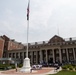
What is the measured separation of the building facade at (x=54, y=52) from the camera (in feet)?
214

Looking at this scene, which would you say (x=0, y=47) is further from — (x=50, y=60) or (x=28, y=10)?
(x=28, y=10)

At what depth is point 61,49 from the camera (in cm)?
6794

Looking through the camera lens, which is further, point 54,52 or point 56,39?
point 56,39

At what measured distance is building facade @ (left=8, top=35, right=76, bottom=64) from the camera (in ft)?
214

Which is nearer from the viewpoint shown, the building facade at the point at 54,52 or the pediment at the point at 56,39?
the building facade at the point at 54,52

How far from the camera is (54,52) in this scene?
69.7 meters

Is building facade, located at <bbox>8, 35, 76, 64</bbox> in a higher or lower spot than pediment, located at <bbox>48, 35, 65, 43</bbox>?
lower

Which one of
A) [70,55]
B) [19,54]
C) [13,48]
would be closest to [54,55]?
[70,55]

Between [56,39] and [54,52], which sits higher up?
[56,39]

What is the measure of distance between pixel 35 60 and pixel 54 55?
12134 millimetres

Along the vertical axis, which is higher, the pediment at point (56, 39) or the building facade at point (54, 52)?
the pediment at point (56, 39)

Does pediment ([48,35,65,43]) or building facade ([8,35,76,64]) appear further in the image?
pediment ([48,35,65,43])

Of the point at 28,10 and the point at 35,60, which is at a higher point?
the point at 28,10

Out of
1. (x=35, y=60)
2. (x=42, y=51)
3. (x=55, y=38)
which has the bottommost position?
(x=35, y=60)
